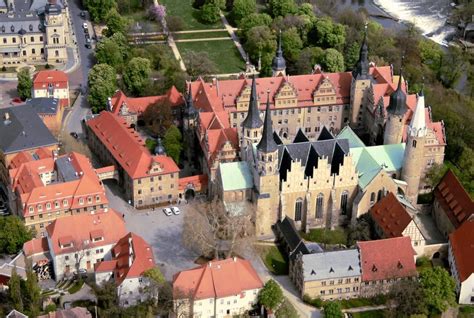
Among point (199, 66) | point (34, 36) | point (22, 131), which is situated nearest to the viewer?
point (22, 131)

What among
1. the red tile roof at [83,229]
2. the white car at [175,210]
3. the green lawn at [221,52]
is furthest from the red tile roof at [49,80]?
the red tile roof at [83,229]

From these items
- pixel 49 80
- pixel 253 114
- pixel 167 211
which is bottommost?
pixel 167 211

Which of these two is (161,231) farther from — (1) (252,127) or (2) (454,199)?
(2) (454,199)

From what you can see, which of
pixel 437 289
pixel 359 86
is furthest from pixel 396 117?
pixel 437 289

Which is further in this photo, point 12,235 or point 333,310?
point 12,235

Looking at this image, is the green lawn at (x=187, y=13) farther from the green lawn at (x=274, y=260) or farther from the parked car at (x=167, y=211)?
the green lawn at (x=274, y=260)

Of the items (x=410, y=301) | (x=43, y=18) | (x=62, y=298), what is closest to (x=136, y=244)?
(x=62, y=298)
